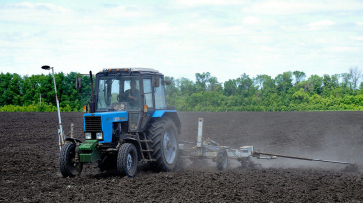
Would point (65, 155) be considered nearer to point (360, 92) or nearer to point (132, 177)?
point (132, 177)

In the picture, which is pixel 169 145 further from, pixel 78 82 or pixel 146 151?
pixel 78 82

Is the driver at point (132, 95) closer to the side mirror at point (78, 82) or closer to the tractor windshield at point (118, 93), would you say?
the tractor windshield at point (118, 93)

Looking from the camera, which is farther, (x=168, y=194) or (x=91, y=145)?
(x=91, y=145)

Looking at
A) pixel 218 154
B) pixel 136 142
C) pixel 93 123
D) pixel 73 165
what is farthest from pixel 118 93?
pixel 218 154

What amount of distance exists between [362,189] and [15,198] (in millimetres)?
6752

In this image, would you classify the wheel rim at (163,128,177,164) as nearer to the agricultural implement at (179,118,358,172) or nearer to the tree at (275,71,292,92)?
the agricultural implement at (179,118,358,172)

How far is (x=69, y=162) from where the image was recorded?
898cm

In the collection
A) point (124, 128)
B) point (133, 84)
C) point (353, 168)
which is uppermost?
point (133, 84)

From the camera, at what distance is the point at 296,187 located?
8047 millimetres

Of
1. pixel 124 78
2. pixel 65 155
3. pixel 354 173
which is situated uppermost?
pixel 124 78

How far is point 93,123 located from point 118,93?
126 centimetres

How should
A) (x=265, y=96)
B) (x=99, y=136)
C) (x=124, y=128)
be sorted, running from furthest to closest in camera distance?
1. (x=265, y=96)
2. (x=124, y=128)
3. (x=99, y=136)

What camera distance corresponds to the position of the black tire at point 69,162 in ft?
28.3

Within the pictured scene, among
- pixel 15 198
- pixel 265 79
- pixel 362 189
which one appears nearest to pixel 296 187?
pixel 362 189
